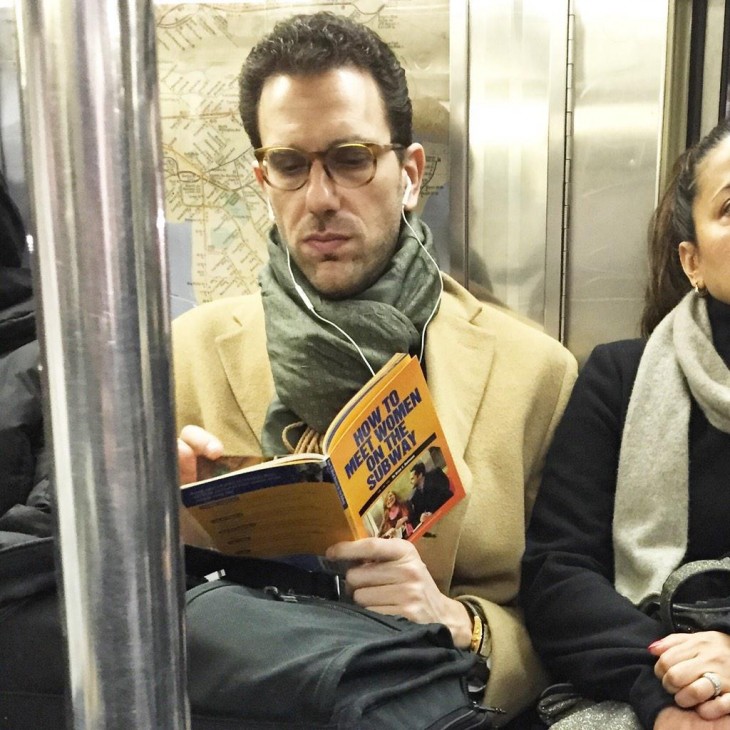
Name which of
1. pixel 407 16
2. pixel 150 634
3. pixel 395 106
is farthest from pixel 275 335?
pixel 150 634

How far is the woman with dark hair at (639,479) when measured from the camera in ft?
4.15

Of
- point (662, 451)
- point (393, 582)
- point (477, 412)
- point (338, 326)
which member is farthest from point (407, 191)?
point (393, 582)

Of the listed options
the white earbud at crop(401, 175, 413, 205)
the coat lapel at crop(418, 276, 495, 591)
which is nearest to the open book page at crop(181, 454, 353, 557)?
the coat lapel at crop(418, 276, 495, 591)

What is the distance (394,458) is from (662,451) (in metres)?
0.55

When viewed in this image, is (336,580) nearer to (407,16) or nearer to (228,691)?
(228,691)

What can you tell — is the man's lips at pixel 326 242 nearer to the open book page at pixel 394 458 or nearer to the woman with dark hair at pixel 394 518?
the open book page at pixel 394 458

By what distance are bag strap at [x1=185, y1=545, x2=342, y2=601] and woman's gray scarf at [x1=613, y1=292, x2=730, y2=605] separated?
0.58 meters

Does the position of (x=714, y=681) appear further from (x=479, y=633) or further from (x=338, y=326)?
(x=338, y=326)

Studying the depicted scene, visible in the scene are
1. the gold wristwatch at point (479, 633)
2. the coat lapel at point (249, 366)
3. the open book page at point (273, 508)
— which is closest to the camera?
the open book page at point (273, 508)

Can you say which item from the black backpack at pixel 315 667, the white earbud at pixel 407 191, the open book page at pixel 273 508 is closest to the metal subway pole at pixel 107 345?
the black backpack at pixel 315 667

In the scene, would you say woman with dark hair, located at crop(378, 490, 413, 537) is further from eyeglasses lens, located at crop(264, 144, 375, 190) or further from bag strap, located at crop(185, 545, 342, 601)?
eyeglasses lens, located at crop(264, 144, 375, 190)

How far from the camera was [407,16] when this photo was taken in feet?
5.54

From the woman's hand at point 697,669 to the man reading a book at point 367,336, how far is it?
0.99 ft

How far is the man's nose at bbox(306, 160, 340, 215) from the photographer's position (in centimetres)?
144
